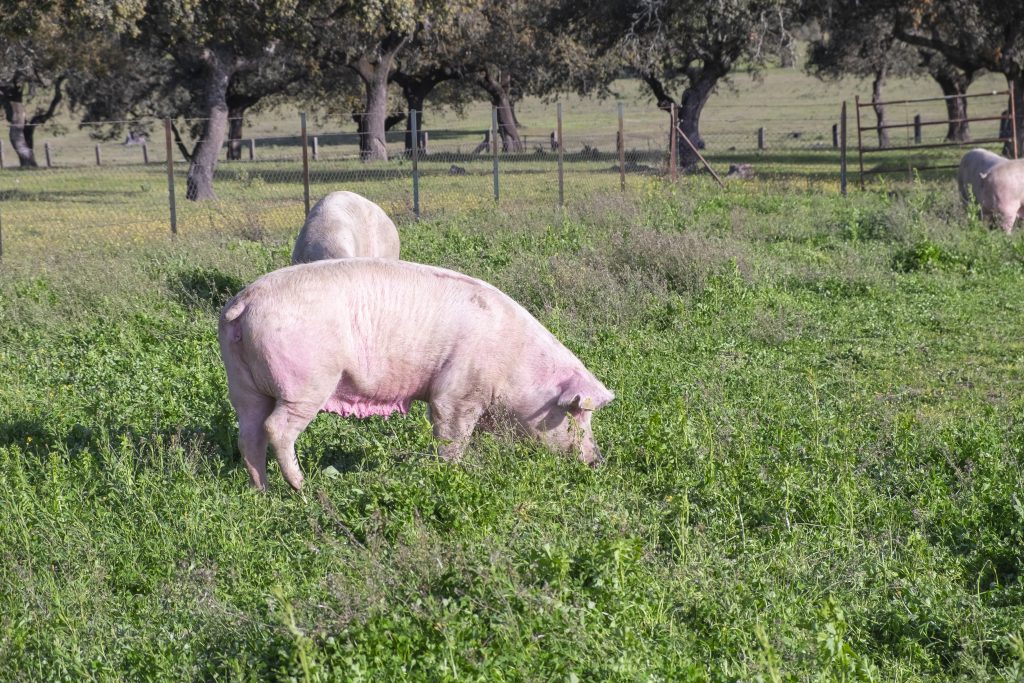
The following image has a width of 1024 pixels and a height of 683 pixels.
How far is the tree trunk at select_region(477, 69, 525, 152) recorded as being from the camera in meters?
35.3

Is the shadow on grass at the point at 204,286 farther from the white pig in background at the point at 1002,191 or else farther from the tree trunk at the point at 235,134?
the tree trunk at the point at 235,134

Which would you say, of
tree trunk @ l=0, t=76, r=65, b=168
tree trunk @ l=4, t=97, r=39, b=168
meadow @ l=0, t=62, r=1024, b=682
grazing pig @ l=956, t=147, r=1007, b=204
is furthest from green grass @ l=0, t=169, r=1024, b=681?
tree trunk @ l=4, t=97, r=39, b=168

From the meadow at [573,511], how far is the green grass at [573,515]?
0.02 meters

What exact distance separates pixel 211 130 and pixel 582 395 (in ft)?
59.5

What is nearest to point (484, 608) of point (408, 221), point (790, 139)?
point (408, 221)

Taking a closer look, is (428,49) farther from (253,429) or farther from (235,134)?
(253,429)

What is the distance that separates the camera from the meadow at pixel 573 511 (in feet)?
11.9

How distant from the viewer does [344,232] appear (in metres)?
9.43

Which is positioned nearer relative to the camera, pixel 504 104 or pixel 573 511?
pixel 573 511

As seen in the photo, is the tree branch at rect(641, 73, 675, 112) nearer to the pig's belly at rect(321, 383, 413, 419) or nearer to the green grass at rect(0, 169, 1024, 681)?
the green grass at rect(0, 169, 1024, 681)

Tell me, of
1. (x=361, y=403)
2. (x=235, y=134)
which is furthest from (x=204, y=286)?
(x=235, y=134)

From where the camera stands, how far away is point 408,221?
614 inches

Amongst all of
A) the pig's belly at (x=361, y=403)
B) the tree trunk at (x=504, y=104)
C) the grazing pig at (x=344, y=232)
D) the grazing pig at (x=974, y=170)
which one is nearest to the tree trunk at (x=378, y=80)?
the tree trunk at (x=504, y=104)

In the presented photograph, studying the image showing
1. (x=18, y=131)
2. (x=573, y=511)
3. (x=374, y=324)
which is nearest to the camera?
(x=573, y=511)
